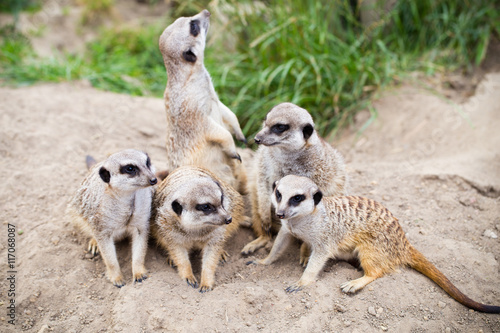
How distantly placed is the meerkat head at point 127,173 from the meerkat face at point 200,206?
0.68 feet

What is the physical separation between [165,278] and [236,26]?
338cm

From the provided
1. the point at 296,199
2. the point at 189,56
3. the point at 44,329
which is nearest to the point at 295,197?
the point at 296,199

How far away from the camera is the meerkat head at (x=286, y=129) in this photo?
2533 mm

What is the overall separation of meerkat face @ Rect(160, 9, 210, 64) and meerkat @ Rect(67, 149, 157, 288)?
33.7 inches

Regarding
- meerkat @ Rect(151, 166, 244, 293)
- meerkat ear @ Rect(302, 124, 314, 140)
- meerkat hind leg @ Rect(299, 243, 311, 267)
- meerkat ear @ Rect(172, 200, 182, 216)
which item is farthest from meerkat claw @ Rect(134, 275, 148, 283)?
meerkat ear @ Rect(302, 124, 314, 140)

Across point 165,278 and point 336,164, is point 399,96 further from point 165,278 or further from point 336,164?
point 165,278

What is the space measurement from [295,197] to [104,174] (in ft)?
3.57

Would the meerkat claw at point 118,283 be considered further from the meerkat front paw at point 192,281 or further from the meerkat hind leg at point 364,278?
the meerkat hind leg at point 364,278

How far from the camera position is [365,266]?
2443 millimetres

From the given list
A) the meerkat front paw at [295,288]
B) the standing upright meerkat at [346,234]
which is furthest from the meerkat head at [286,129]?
the meerkat front paw at [295,288]

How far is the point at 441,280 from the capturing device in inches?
Answer: 93.1

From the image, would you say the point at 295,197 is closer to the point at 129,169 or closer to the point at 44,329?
the point at 129,169

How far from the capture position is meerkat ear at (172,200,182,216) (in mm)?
2385

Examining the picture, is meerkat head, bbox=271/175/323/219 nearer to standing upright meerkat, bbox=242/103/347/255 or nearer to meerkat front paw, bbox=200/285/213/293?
standing upright meerkat, bbox=242/103/347/255
